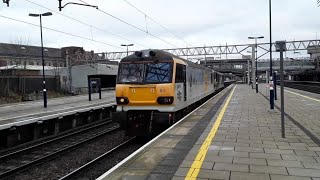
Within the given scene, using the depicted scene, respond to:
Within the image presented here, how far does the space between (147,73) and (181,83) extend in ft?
5.47

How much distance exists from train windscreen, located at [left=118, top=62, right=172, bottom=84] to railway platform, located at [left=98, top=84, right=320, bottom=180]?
2145 mm

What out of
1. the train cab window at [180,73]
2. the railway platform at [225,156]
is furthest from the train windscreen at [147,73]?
the railway platform at [225,156]

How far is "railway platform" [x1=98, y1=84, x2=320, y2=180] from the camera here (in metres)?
6.19

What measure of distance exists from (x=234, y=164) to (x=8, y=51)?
89.1 metres

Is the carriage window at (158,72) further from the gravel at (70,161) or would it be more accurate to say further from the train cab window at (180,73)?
the gravel at (70,161)

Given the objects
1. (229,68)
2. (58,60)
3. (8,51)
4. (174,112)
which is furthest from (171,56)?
(229,68)

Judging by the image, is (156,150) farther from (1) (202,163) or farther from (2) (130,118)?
(2) (130,118)

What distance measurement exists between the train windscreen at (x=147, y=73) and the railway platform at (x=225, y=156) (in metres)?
2.14

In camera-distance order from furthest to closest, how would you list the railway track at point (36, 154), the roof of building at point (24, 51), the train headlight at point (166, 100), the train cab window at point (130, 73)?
the roof of building at point (24, 51) < the train cab window at point (130, 73) < the train headlight at point (166, 100) < the railway track at point (36, 154)

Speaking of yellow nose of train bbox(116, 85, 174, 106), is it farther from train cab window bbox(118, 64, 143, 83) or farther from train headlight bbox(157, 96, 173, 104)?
train cab window bbox(118, 64, 143, 83)

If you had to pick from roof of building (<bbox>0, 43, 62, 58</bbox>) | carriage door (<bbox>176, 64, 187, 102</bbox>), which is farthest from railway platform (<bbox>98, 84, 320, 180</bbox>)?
roof of building (<bbox>0, 43, 62, 58</bbox>)

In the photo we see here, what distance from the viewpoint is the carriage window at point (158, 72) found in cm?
1254

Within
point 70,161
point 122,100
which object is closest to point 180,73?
point 122,100

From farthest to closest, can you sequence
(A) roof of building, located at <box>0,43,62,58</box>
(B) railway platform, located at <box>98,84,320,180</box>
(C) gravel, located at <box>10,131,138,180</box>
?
(A) roof of building, located at <box>0,43,62,58</box>, (C) gravel, located at <box>10,131,138,180</box>, (B) railway platform, located at <box>98,84,320,180</box>
